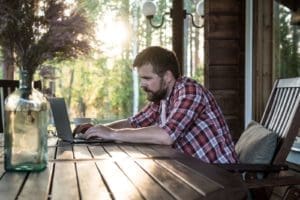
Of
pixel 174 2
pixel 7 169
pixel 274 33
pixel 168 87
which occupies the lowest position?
pixel 7 169

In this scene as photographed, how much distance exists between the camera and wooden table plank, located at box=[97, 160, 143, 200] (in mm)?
1061

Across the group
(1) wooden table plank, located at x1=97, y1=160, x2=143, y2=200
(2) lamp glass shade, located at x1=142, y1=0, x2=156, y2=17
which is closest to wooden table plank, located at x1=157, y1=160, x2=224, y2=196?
(1) wooden table plank, located at x1=97, y1=160, x2=143, y2=200

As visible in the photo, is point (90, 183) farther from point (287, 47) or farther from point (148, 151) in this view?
point (287, 47)

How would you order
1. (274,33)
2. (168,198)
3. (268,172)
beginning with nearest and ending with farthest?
(168,198) → (268,172) → (274,33)

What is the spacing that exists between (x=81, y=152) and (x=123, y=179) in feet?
2.19

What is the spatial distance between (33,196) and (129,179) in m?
0.26

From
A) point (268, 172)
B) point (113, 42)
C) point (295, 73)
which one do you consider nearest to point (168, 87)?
point (268, 172)

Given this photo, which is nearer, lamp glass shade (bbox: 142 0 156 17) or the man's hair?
the man's hair

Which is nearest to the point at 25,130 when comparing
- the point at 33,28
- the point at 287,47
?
the point at 33,28

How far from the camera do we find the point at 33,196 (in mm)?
1082

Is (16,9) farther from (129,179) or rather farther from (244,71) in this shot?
(129,179)

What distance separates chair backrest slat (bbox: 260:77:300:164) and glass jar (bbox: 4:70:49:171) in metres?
1.06

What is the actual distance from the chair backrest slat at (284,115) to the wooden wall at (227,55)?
2027 millimetres

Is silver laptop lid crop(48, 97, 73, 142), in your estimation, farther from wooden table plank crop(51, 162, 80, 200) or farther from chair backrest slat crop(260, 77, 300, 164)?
chair backrest slat crop(260, 77, 300, 164)
